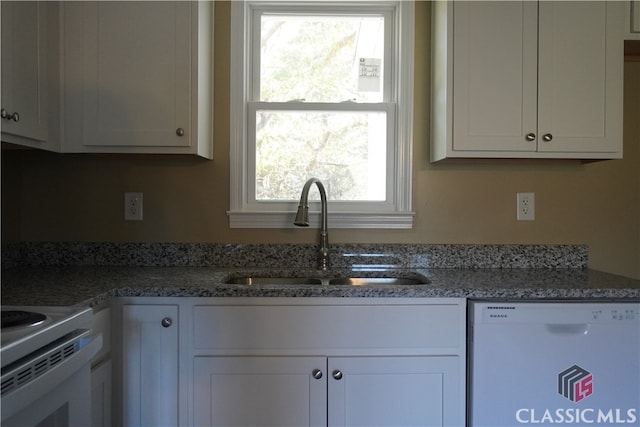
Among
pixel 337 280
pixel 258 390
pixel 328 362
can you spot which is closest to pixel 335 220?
pixel 337 280

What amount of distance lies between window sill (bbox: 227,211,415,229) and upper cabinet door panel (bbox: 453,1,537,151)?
0.44 metres

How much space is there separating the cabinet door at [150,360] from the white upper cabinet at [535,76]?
1289 millimetres

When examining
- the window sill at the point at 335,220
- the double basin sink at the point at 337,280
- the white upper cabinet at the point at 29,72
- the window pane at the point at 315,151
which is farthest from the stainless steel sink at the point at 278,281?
the white upper cabinet at the point at 29,72

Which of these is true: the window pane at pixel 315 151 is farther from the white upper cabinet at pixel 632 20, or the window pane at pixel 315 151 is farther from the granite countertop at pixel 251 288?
the white upper cabinet at pixel 632 20

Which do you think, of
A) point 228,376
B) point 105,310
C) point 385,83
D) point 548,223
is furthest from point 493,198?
point 105,310

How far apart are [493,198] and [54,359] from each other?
1.74 m

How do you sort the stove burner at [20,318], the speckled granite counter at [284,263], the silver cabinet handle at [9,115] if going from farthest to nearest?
the speckled granite counter at [284,263], the silver cabinet handle at [9,115], the stove burner at [20,318]

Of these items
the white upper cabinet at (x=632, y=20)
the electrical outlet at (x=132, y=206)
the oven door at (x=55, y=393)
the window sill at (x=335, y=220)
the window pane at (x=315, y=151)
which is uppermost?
the white upper cabinet at (x=632, y=20)

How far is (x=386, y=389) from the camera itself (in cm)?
129

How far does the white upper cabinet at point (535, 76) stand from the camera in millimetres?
1530

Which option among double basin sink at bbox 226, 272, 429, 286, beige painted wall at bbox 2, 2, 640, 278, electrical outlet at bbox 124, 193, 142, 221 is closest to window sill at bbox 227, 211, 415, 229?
beige painted wall at bbox 2, 2, 640, 278

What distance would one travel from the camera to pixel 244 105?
1807 millimetres

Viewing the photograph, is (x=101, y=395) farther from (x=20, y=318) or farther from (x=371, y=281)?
(x=371, y=281)

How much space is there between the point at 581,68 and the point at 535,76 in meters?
0.18
